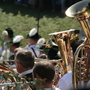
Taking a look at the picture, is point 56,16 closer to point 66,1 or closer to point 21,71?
point 66,1

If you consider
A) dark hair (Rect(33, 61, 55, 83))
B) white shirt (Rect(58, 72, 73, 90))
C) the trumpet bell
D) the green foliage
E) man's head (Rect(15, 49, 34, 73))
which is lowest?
white shirt (Rect(58, 72, 73, 90))

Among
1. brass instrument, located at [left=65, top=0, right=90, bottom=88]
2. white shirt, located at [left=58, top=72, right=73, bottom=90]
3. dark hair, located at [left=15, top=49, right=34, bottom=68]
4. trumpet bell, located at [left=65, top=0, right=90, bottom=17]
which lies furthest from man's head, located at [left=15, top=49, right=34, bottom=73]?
trumpet bell, located at [left=65, top=0, right=90, bottom=17]

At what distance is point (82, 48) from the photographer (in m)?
2.96

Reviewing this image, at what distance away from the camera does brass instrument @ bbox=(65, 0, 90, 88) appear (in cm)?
284

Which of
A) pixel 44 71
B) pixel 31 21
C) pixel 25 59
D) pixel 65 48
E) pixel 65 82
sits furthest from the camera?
pixel 31 21

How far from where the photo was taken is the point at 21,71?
3023 millimetres

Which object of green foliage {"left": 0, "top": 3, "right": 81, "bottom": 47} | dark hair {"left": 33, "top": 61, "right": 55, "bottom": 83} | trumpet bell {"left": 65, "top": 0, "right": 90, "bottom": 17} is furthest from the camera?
green foliage {"left": 0, "top": 3, "right": 81, "bottom": 47}

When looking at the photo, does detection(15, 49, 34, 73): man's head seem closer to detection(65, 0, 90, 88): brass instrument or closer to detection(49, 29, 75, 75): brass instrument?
detection(65, 0, 90, 88): brass instrument

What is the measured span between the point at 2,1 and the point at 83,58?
29.4 feet

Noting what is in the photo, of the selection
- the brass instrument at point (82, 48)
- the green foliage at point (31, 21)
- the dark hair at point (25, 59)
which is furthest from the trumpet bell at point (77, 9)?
the green foliage at point (31, 21)

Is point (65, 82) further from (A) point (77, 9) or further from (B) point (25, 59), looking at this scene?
(A) point (77, 9)

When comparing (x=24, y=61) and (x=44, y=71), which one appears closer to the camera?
(x=44, y=71)

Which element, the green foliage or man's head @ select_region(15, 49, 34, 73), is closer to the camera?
man's head @ select_region(15, 49, 34, 73)

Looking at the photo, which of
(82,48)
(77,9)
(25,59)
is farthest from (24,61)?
(77,9)
